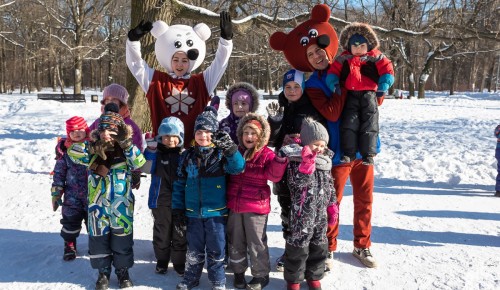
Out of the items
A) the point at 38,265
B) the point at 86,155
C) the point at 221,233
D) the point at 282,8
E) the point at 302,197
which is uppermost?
the point at 282,8

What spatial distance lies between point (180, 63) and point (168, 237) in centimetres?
145

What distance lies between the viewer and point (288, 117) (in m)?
3.22

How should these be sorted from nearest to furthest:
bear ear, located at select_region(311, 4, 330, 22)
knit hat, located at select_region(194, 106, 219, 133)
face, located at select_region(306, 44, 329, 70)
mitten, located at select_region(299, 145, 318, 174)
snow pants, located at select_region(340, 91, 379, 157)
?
mitten, located at select_region(299, 145, 318, 174), knit hat, located at select_region(194, 106, 219, 133), snow pants, located at select_region(340, 91, 379, 157), face, located at select_region(306, 44, 329, 70), bear ear, located at select_region(311, 4, 330, 22)

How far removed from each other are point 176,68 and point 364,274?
2310mm

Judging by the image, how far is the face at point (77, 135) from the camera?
309 centimetres

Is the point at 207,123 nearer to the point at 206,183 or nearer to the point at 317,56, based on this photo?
the point at 206,183

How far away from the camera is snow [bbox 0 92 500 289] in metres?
3.01

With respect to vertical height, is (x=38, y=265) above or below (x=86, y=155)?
below

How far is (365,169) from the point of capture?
130 inches

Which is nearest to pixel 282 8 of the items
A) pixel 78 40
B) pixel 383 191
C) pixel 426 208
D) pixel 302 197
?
pixel 383 191

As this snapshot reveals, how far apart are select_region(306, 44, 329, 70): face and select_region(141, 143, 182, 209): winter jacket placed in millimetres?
1324

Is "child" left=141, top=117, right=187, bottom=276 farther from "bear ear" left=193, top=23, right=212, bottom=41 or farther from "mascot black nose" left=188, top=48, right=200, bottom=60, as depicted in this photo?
"bear ear" left=193, top=23, right=212, bottom=41

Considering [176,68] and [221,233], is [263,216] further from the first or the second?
[176,68]

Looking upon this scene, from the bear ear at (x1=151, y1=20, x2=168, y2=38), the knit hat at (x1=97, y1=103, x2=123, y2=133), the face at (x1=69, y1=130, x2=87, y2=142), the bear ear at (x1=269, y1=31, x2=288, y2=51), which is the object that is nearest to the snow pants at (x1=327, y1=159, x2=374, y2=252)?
the bear ear at (x1=269, y1=31, x2=288, y2=51)
